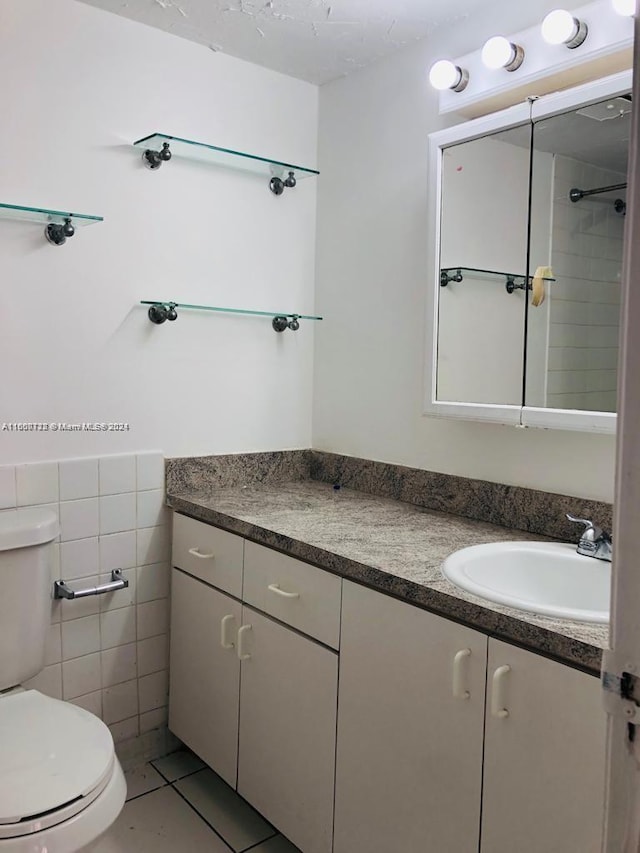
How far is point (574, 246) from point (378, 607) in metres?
0.89

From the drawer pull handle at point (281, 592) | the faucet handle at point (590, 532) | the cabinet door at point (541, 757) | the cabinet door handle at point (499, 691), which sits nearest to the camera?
the cabinet door at point (541, 757)

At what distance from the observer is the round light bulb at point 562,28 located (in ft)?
4.90

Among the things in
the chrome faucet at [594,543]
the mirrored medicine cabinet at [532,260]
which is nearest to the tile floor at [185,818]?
the chrome faucet at [594,543]

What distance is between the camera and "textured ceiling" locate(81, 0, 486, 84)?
6.07 feet

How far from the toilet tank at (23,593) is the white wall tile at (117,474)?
0.77ft

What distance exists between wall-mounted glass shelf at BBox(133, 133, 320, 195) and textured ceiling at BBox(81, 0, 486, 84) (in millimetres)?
293

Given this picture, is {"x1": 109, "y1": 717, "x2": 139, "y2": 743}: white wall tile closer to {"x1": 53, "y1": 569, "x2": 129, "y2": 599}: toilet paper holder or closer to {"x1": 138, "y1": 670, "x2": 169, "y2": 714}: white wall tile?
{"x1": 138, "y1": 670, "x2": 169, "y2": 714}: white wall tile

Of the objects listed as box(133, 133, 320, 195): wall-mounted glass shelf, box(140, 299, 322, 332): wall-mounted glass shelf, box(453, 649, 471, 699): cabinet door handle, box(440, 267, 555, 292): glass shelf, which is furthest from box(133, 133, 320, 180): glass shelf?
box(453, 649, 471, 699): cabinet door handle

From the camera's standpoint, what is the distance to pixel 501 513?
1.84 m

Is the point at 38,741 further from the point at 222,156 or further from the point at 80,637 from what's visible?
the point at 222,156

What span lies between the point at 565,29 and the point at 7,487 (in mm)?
1704

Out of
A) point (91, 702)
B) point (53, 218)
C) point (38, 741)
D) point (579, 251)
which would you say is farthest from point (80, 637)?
point (579, 251)

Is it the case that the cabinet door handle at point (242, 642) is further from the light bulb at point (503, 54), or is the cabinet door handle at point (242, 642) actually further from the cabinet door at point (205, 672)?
the light bulb at point (503, 54)

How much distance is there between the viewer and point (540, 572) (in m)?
1.57
